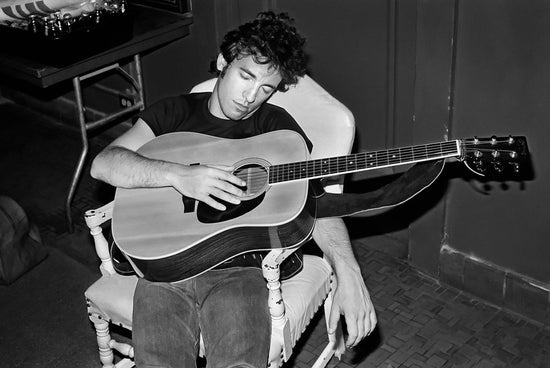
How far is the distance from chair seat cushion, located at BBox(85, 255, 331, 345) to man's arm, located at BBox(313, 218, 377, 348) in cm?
12

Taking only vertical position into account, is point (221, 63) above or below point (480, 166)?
above

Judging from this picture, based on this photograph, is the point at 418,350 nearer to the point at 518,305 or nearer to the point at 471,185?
the point at 518,305

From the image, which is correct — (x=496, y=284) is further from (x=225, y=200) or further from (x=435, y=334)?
(x=225, y=200)

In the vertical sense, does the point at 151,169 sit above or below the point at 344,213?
above

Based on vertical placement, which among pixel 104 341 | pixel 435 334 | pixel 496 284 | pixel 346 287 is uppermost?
pixel 346 287

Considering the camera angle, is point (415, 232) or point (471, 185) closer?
point (471, 185)

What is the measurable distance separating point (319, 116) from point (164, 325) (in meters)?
0.91

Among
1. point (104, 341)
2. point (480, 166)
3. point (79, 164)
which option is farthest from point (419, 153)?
point (79, 164)

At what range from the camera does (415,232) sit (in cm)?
344

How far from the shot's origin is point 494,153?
7.14 ft

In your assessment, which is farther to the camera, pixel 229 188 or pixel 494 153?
pixel 229 188

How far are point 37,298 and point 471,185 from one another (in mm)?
1985

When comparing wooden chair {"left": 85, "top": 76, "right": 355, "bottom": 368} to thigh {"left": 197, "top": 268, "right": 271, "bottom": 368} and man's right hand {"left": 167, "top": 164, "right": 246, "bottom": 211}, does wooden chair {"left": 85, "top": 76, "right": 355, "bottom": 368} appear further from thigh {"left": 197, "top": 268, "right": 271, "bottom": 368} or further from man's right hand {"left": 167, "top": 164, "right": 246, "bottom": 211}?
man's right hand {"left": 167, "top": 164, "right": 246, "bottom": 211}

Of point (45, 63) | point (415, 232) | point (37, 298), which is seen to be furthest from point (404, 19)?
point (37, 298)
